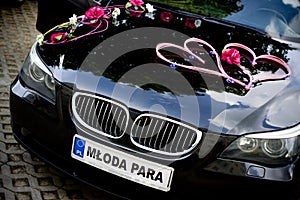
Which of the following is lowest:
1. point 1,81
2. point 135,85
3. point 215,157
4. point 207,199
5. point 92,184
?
point 1,81

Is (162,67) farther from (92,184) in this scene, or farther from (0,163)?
(0,163)

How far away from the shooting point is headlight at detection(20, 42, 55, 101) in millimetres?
2637

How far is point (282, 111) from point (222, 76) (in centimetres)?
41

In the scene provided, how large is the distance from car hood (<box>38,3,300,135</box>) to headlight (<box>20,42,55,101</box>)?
4 centimetres

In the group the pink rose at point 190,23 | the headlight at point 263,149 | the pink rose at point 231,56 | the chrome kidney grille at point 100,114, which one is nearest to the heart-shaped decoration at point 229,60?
the pink rose at point 231,56

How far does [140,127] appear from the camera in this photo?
2373mm

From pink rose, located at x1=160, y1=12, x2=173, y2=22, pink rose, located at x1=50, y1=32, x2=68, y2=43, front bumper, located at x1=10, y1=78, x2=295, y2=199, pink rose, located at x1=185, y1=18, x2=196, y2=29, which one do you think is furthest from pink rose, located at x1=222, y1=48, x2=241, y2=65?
pink rose, located at x1=50, y1=32, x2=68, y2=43

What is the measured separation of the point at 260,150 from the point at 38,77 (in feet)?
4.56

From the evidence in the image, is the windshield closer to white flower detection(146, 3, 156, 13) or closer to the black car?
white flower detection(146, 3, 156, 13)

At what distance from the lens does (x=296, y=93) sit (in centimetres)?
271

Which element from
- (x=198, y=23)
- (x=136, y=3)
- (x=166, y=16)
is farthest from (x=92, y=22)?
(x=198, y=23)

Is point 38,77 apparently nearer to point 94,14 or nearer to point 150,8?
point 94,14

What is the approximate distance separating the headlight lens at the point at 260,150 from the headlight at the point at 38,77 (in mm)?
1081

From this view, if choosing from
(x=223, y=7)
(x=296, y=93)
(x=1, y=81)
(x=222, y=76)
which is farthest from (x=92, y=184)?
(x=1, y=81)
